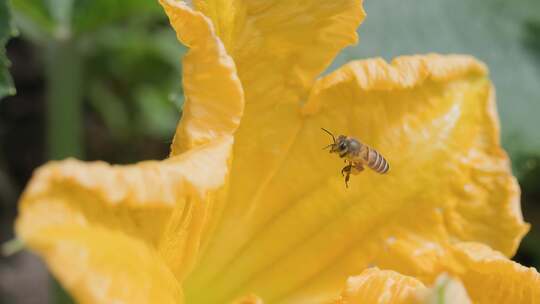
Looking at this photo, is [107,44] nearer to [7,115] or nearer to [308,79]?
[7,115]

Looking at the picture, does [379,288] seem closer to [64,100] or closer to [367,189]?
[367,189]

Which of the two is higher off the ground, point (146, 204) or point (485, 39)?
point (146, 204)

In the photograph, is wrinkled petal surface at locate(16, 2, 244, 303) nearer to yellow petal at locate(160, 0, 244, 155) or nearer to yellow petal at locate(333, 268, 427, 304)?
yellow petal at locate(160, 0, 244, 155)

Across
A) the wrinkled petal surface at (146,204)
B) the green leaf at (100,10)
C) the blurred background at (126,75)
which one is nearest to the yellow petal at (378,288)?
the wrinkled petal surface at (146,204)

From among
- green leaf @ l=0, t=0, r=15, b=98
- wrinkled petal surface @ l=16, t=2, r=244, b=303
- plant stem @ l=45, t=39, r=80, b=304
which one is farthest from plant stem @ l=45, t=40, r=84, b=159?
wrinkled petal surface @ l=16, t=2, r=244, b=303

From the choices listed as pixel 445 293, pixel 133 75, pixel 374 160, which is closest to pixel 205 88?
pixel 374 160

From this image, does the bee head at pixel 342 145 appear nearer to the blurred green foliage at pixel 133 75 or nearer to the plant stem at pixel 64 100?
the plant stem at pixel 64 100

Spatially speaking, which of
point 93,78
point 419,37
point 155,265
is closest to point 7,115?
point 93,78
